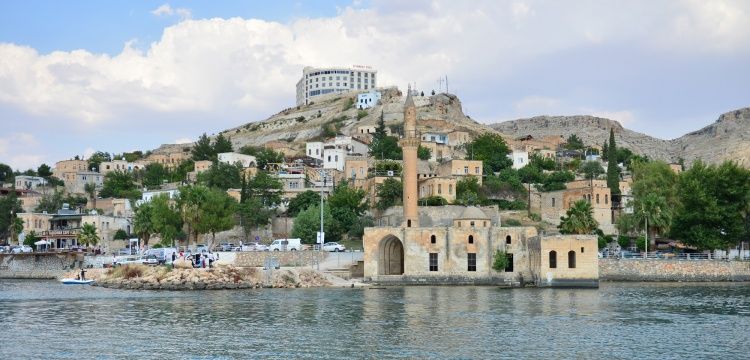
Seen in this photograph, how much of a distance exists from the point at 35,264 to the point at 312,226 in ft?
73.7

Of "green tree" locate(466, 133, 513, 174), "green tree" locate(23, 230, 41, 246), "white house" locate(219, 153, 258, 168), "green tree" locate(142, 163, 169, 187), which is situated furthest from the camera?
"green tree" locate(142, 163, 169, 187)

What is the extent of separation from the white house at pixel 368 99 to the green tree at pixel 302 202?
62.4 m

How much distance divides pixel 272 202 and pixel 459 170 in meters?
19.0

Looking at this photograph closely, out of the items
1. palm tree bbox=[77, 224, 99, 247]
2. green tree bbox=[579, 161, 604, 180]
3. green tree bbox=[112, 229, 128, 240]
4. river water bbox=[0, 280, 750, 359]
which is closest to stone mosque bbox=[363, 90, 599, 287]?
river water bbox=[0, 280, 750, 359]

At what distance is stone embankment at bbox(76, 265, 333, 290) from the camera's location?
56562mm

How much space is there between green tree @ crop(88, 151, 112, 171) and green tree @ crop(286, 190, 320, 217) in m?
47.9

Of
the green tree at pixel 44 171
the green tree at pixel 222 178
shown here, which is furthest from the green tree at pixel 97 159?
the green tree at pixel 222 178

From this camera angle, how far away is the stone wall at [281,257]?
2534 inches

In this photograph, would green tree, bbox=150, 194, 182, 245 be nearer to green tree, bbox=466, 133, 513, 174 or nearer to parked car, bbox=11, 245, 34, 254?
parked car, bbox=11, 245, 34, 254

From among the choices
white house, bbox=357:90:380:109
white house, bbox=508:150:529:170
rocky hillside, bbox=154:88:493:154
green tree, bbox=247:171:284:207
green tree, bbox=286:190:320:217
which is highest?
white house, bbox=357:90:380:109

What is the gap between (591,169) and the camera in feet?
342

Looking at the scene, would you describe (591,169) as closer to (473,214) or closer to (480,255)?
(473,214)

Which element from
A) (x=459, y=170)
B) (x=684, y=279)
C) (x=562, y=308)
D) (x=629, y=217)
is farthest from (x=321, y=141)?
(x=562, y=308)

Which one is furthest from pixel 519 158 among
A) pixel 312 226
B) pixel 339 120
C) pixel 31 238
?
pixel 31 238
